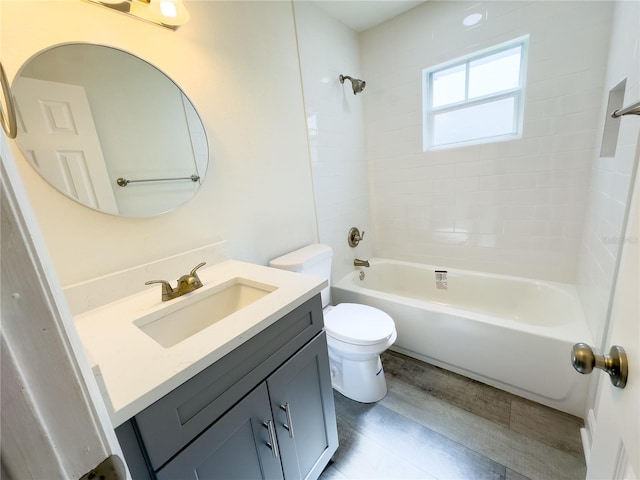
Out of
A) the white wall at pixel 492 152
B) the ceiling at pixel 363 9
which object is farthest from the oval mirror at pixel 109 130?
the white wall at pixel 492 152

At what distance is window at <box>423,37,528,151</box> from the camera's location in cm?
182

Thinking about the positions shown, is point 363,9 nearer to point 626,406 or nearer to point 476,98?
point 476,98

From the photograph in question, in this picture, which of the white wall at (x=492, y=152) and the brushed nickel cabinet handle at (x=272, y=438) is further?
the white wall at (x=492, y=152)

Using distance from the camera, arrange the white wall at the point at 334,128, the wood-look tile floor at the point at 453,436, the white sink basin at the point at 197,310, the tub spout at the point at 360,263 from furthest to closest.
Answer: the tub spout at the point at 360,263 → the white wall at the point at 334,128 → the wood-look tile floor at the point at 453,436 → the white sink basin at the point at 197,310

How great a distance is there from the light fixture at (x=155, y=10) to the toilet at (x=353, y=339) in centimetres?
114

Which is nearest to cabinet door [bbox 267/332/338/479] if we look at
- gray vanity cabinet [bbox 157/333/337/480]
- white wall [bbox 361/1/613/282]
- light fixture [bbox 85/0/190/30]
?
gray vanity cabinet [bbox 157/333/337/480]

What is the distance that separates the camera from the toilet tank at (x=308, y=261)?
1.49m

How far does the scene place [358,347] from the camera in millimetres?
1390

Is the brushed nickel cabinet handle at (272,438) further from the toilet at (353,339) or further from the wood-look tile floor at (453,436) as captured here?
the toilet at (353,339)

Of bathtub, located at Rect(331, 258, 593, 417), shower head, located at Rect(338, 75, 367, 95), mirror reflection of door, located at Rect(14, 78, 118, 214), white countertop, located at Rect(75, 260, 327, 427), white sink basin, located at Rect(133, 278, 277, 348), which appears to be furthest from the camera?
shower head, located at Rect(338, 75, 367, 95)

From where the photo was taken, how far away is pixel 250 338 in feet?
2.50

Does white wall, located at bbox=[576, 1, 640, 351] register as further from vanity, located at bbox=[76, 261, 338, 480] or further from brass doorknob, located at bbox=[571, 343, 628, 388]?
vanity, located at bbox=[76, 261, 338, 480]

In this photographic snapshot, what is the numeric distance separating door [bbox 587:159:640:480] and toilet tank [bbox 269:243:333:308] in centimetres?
114

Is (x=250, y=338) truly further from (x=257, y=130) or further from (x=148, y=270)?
(x=257, y=130)
